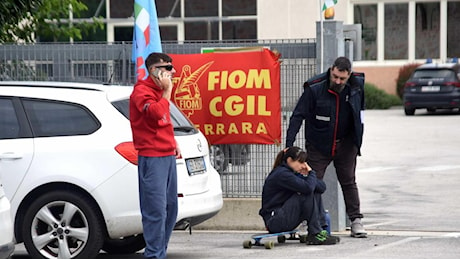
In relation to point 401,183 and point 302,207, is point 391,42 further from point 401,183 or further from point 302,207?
point 302,207

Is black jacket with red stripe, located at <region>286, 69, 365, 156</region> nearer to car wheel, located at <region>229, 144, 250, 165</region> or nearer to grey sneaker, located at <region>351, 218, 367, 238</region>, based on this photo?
grey sneaker, located at <region>351, 218, 367, 238</region>

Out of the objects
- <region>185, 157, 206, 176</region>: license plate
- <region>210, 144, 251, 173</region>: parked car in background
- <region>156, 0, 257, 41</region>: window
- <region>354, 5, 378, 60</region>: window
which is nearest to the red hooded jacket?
<region>185, 157, 206, 176</region>: license plate

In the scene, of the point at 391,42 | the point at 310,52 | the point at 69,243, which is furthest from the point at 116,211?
the point at 391,42

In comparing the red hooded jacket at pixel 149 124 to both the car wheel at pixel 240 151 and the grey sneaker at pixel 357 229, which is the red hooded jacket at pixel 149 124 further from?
the car wheel at pixel 240 151

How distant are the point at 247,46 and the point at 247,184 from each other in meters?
1.46

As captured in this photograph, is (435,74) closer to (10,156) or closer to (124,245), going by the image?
(124,245)

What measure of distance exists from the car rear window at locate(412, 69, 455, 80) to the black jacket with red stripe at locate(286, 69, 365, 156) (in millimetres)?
21178

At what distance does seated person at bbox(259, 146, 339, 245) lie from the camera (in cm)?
1007

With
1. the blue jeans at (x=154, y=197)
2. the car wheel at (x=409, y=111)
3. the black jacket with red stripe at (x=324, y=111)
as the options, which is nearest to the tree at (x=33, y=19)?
the black jacket with red stripe at (x=324, y=111)

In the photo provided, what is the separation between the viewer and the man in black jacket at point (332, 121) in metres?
10.6

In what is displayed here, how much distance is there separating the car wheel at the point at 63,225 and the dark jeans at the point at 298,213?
1.77 metres

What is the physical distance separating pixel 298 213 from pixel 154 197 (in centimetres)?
195

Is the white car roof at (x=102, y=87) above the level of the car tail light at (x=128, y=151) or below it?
above

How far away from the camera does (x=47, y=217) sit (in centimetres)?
922
